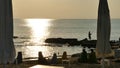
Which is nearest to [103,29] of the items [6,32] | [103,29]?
[103,29]

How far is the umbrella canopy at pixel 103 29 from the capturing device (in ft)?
34.4

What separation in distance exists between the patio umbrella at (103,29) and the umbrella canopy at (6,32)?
3.22 m

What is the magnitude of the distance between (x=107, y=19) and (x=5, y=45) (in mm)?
3520

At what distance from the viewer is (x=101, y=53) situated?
35.6 ft

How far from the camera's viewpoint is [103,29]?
10.6 metres

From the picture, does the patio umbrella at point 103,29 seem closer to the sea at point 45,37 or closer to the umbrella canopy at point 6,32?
the umbrella canopy at point 6,32

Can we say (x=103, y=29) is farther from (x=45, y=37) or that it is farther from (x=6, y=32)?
(x=45, y=37)

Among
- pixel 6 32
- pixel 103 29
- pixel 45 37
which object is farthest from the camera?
pixel 45 37

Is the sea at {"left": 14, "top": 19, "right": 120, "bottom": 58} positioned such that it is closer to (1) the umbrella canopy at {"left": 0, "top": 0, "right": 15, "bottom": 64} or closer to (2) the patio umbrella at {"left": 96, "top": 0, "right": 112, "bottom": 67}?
(2) the patio umbrella at {"left": 96, "top": 0, "right": 112, "bottom": 67}

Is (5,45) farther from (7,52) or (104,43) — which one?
(104,43)

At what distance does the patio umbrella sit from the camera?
10502 millimetres

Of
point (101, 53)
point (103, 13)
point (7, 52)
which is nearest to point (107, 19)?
point (103, 13)

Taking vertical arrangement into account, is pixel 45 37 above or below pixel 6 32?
below

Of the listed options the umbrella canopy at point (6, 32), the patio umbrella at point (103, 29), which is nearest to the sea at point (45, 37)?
the patio umbrella at point (103, 29)
